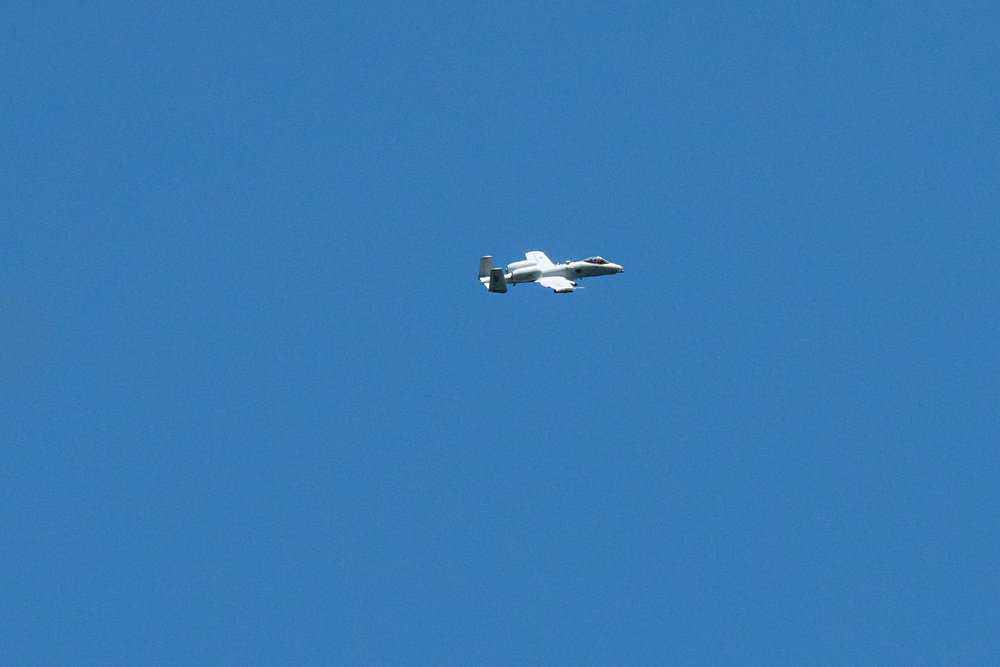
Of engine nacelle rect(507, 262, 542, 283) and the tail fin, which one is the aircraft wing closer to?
engine nacelle rect(507, 262, 542, 283)

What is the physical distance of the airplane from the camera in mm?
180250

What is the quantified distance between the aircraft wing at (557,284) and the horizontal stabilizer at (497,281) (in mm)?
6593

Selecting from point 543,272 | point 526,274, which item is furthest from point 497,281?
point 543,272

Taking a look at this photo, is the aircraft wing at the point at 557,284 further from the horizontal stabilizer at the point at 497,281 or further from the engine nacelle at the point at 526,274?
the horizontal stabilizer at the point at 497,281

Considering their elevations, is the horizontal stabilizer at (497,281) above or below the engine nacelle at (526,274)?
below

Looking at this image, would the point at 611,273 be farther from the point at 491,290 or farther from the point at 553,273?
the point at 491,290

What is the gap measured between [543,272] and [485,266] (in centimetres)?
1278

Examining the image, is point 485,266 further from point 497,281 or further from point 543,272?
point 543,272

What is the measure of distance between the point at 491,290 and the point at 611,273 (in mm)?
23480

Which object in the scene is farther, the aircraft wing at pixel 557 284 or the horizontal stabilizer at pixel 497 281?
the aircraft wing at pixel 557 284

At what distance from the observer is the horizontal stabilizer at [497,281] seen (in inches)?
7072

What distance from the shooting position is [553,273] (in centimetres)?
19325

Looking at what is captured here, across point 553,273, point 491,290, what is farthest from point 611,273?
point 491,290

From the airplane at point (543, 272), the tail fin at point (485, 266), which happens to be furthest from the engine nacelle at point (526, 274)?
the tail fin at point (485, 266)
